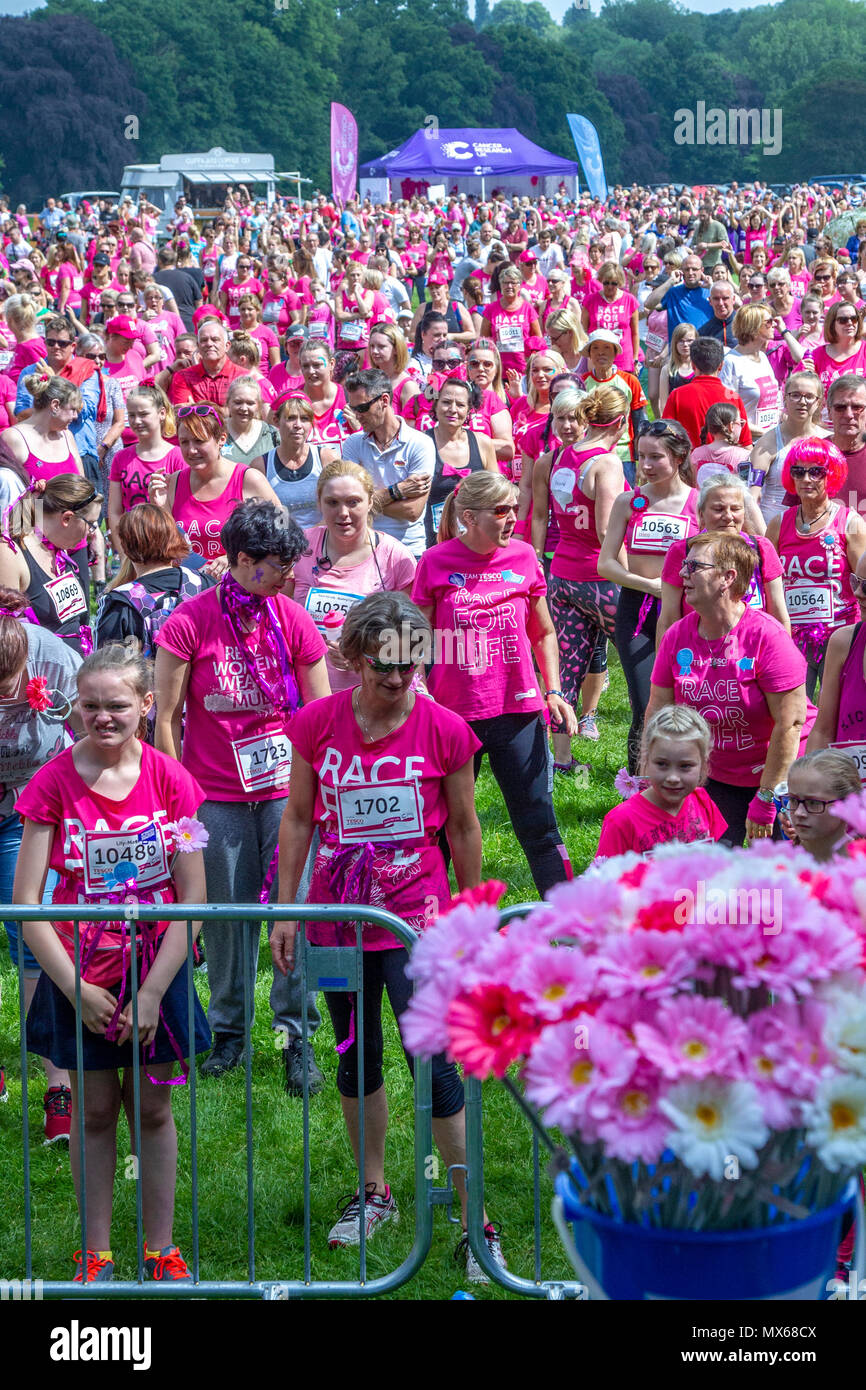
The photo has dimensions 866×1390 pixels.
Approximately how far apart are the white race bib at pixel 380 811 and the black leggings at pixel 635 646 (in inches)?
111

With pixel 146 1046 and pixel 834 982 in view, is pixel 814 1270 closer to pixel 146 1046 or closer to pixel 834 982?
pixel 834 982

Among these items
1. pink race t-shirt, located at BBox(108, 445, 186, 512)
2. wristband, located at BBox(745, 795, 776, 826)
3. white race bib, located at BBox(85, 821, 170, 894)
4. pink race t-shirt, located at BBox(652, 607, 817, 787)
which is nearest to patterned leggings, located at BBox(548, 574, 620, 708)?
pink race t-shirt, located at BBox(108, 445, 186, 512)

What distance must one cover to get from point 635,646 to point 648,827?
269cm

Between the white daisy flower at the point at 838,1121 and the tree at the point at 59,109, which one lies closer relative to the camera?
the white daisy flower at the point at 838,1121

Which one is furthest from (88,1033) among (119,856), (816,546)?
(816,546)

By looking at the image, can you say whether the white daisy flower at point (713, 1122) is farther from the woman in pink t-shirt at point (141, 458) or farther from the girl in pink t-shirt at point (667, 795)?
the woman in pink t-shirt at point (141, 458)

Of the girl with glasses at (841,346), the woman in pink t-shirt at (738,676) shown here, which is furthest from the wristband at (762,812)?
the girl with glasses at (841,346)

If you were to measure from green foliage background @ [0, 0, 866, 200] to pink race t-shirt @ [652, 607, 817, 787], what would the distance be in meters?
82.0

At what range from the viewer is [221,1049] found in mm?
5215

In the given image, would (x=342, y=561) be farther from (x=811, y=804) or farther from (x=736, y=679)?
(x=811, y=804)

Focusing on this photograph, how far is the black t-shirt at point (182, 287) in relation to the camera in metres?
18.0

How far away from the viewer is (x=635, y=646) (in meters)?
6.82
